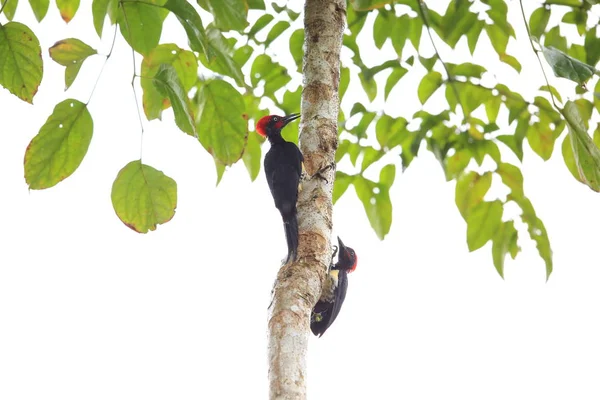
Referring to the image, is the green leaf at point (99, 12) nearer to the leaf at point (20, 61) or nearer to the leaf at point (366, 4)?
the leaf at point (20, 61)

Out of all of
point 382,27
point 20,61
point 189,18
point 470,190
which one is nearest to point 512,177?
Result: point 470,190

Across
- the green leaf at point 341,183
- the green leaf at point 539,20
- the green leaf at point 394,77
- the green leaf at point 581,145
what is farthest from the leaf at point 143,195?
the green leaf at point 539,20

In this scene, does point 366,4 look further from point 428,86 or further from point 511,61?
point 511,61

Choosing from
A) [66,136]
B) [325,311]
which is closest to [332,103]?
[66,136]

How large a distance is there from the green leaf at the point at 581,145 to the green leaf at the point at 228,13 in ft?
2.97

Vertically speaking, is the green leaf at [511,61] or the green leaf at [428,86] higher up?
the green leaf at [511,61]

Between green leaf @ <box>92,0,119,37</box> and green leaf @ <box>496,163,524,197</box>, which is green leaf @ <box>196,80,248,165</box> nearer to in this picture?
green leaf @ <box>92,0,119,37</box>

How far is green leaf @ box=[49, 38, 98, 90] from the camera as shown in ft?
5.33

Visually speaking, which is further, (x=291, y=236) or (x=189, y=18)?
(x=291, y=236)

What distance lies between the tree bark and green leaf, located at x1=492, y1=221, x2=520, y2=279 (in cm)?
99

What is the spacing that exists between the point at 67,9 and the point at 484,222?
1755mm

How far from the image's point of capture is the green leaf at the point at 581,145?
1786 mm

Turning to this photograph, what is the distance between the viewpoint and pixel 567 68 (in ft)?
5.74

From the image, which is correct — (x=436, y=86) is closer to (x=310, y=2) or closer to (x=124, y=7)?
(x=310, y=2)
